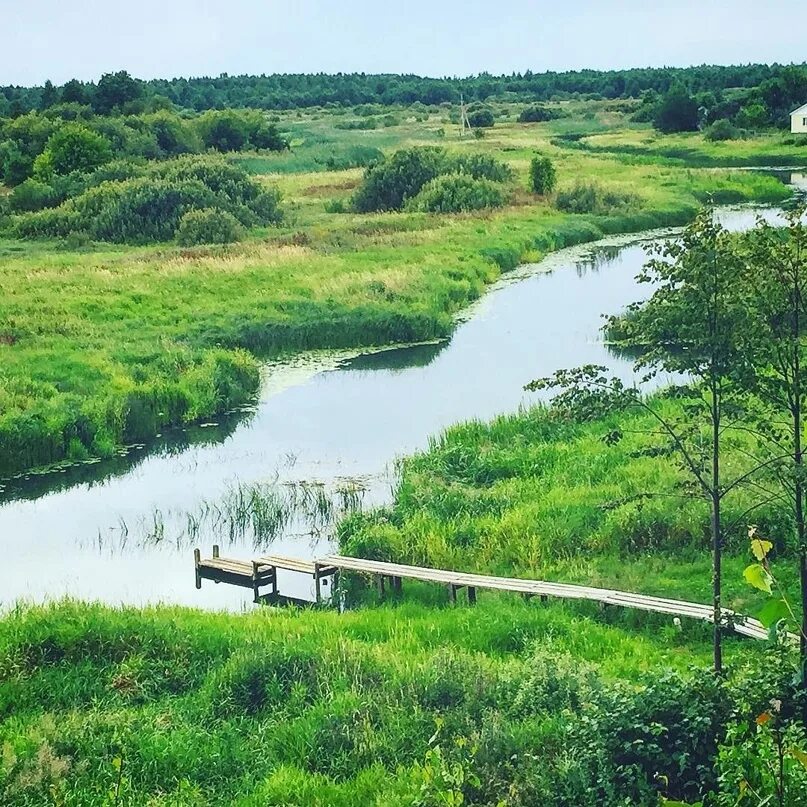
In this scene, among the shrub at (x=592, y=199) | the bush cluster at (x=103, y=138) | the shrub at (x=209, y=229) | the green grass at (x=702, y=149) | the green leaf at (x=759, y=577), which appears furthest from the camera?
the green grass at (x=702, y=149)

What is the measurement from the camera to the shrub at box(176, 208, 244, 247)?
4672 centimetres

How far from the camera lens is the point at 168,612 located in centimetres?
1484

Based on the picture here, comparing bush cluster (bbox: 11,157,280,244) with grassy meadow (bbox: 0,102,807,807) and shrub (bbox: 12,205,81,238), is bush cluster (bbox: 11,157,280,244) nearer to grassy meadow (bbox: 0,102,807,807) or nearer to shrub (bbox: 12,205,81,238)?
shrub (bbox: 12,205,81,238)

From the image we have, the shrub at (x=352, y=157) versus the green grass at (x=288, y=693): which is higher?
the shrub at (x=352, y=157)

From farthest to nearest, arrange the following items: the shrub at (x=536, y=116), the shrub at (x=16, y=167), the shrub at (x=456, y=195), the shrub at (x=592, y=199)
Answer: the shrub at (x=536, y=116) < the shrub at (x=16, y=167) < the shrub at (x=592, y=199) < the shrub at (x=456, y=195)

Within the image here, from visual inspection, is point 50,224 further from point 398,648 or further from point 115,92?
point 398,648

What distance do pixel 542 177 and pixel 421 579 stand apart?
1697 inches

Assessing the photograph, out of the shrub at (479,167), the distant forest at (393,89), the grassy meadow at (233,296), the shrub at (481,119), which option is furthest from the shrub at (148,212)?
the distant forest at (393,89)

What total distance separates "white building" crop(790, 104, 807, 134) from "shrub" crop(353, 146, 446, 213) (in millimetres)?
39051

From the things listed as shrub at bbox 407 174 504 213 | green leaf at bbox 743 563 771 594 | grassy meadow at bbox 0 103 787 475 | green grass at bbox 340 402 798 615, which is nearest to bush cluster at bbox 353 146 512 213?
shrub at bbox 407 174 504 213

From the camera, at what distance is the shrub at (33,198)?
56438mm

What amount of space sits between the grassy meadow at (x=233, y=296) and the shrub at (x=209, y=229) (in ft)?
3.73

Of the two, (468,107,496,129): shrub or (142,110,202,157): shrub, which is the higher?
(468,107,496,129): shrub

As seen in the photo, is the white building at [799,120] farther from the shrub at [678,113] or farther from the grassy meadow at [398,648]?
the grassy meadow at [398,648]
